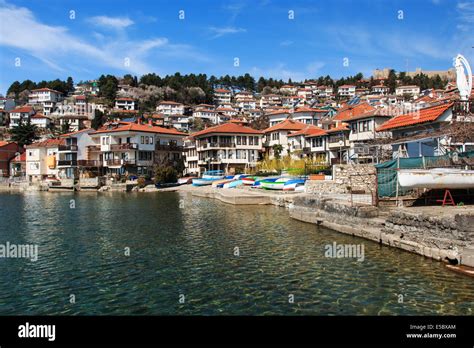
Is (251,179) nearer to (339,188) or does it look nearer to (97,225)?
(339,188)

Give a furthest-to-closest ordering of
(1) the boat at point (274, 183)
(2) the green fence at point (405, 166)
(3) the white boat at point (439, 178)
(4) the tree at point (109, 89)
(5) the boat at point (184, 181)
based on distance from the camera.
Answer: (4) the tree at point (109, 89) < (5) the boat at point (184, 181) < (1) the boat at point (274, 183) < (2) the green fence at point (405, 166) < (3) the white boat at point (439, 178)

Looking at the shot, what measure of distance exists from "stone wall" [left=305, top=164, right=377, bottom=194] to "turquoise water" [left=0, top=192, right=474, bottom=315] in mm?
9290

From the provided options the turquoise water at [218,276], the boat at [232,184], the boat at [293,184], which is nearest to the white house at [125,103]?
the boat at [232,184]

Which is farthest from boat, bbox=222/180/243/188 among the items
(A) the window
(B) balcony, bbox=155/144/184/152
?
(B) balcony, bbox=155/144/184/152

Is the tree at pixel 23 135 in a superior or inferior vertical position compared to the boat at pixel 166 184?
superior

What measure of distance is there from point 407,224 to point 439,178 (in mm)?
4307

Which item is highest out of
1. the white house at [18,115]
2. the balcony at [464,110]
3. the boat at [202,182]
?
the white house at [18,115]

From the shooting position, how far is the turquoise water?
36.3 feet

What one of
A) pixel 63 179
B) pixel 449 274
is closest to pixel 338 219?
pixel 449 274

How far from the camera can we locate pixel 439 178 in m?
20.0

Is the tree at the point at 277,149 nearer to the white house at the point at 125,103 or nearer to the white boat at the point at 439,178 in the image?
the white boat at the point at 439,178

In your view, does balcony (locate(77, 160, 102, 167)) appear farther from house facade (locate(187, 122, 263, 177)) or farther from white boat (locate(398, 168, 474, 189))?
white boat (locate(398, 168, 474, 189))

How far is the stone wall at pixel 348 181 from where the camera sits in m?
30.1

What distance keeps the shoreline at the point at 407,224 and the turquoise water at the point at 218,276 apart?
62cm
